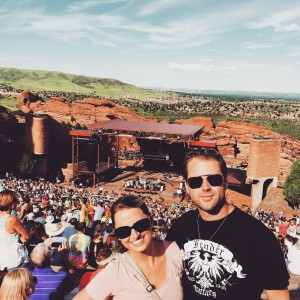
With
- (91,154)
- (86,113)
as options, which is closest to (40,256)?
(91,154)

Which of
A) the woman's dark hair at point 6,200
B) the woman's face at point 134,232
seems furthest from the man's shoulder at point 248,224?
the woman's dark hair at point 6,200

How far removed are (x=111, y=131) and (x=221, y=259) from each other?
36.3m

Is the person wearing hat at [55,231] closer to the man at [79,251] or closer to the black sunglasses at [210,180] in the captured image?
the man at [79,251]

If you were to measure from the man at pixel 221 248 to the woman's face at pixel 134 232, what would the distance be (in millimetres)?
402

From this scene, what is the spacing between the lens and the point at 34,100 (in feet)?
221

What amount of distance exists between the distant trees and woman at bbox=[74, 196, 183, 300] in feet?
94.3

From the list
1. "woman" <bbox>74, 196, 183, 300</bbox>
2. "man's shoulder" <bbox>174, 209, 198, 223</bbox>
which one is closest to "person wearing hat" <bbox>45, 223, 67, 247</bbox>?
"man's shoulder" <bbox>174, 209, 198, 223</bbox>

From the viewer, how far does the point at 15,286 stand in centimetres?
285

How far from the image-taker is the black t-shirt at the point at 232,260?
8.35 ft

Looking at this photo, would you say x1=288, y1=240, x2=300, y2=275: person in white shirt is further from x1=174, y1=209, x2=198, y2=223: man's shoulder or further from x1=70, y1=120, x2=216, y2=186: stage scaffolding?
x1=70, y1=120, x2=216, y2=186: stage scaffolding

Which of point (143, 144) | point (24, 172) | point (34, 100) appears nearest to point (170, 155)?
point (143, 144)

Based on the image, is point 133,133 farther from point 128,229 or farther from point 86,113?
point 128,229

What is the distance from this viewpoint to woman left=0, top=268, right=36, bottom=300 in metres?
2.84

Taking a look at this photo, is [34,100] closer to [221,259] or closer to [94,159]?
[94,159]
